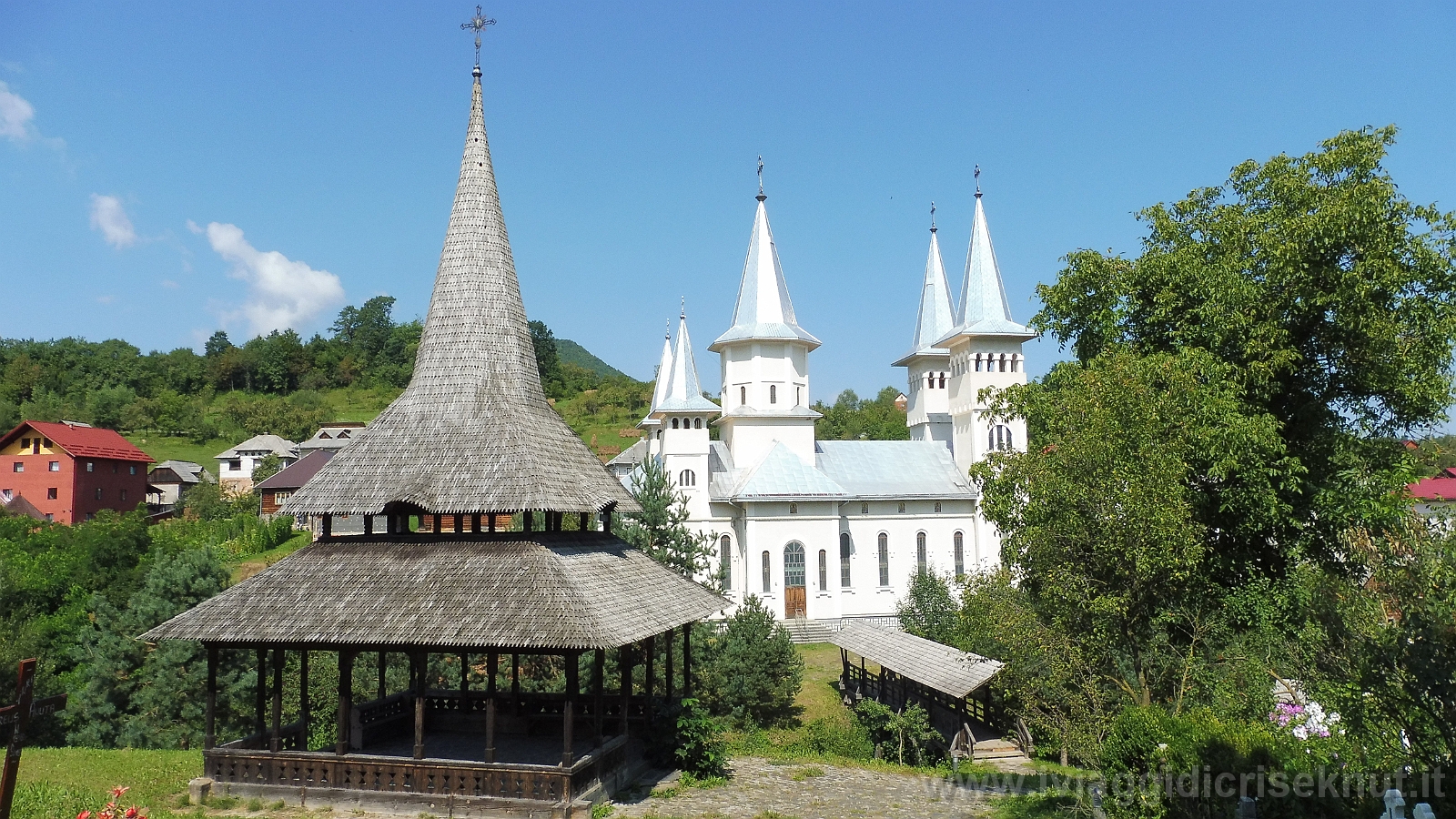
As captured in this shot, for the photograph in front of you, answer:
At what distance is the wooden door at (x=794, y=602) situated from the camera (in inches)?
1473

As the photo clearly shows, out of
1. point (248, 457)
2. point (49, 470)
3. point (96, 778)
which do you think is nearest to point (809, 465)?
point (96, 778)

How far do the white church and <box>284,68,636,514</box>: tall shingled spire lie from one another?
2106cm

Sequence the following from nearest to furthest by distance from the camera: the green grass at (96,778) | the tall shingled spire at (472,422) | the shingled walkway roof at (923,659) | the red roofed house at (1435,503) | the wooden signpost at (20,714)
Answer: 1. the wooden signpost at (20,714)
2. the red roofed house at (1435,503)
3. the green grass at (96,778)
4. the tall shingled spire at (472,422)
5. the shingled walkway roof at (923,659)

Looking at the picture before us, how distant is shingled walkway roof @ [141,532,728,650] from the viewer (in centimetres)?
1206

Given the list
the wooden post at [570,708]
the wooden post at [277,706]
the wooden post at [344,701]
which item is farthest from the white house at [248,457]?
the wooden post at [570,708]

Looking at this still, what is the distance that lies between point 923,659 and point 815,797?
8241mm

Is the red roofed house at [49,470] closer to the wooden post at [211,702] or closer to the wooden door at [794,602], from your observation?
the wooden door at [794,602]

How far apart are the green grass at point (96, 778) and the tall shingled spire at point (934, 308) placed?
38.2 meters

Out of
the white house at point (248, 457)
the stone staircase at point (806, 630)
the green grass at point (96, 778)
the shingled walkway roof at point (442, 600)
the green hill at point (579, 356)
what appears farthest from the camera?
the green hill at point (579, 356)

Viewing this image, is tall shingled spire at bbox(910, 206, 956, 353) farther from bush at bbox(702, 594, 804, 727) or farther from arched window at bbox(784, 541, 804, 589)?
bush at bbox(702, 594, 804, 727)

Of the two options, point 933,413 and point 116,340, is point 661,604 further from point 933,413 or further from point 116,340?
point 116,340

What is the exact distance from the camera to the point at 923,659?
70.4 feet

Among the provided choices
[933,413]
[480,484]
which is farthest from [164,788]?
→ [933,413]

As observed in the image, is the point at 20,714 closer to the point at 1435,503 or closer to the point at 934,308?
the point at 1435,503
